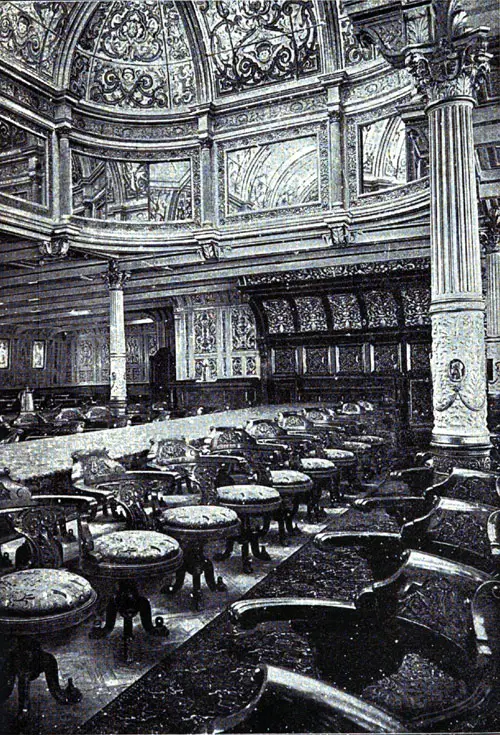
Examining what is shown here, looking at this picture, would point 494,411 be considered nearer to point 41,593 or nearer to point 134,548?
point 134,548

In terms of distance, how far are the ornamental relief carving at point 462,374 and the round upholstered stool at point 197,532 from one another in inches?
63.4

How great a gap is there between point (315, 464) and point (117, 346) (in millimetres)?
8446

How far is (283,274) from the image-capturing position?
1362 centimetres

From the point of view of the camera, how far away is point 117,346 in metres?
13.2

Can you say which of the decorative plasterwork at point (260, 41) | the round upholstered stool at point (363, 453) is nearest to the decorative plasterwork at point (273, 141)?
the decorative plasterwork at point (260, 41)

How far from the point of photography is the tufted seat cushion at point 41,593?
2391mm

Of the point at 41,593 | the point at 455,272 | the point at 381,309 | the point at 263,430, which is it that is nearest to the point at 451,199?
the point at 455,272

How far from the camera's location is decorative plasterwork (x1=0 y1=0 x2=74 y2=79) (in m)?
10.0

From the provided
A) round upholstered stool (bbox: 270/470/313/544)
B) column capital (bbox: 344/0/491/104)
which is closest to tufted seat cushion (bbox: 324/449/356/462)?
round upholstered stool (bbox: 270/470/313/544)

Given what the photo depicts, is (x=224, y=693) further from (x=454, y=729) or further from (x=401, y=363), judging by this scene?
(x=401, y=363)

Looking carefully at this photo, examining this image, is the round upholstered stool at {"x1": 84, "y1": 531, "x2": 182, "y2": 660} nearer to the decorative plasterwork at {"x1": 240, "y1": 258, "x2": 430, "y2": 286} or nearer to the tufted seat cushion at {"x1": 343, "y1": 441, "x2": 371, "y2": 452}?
the tufted seat cushion at {"x1": 343, "y1": 441, "x2": 371, "y2": 452}

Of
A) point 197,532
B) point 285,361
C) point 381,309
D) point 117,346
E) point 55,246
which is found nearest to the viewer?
point 197,532

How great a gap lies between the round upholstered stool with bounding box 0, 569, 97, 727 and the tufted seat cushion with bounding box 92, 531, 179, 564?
0.45 m

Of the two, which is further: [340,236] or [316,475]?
[340,236]
